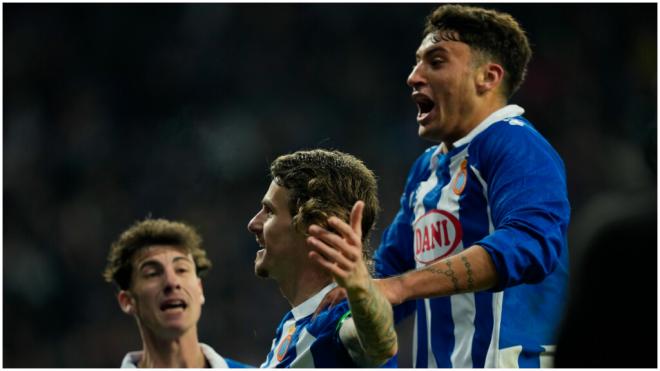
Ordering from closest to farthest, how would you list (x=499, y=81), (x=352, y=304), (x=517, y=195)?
(x=352, y=304) < (x=517, y=195) < (x=499, y=81)

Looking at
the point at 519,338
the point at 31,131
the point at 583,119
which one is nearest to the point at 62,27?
the point at 31,131

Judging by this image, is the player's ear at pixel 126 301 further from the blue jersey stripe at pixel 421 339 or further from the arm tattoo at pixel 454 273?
the arm tattoo at pixel 454 273

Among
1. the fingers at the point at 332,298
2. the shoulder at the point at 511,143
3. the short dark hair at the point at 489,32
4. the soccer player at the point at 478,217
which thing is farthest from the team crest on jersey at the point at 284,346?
the short dark hair at the point at 489,32

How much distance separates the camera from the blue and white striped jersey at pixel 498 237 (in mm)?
2752

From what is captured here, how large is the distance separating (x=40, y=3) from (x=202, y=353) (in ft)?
19.6

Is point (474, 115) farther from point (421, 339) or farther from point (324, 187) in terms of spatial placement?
point (421, 339)

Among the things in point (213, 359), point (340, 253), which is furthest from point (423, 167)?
point (340, 253)

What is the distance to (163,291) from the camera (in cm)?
430

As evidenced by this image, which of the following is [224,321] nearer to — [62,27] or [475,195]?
[62,27]

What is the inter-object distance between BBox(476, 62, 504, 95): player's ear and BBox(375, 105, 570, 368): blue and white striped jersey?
0.11m

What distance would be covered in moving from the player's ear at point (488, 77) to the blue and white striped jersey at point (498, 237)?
0.37 feet

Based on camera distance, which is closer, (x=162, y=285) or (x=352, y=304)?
(x=352, y=304)

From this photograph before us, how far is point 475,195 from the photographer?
3.22 meters

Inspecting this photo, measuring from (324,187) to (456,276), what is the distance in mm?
601
